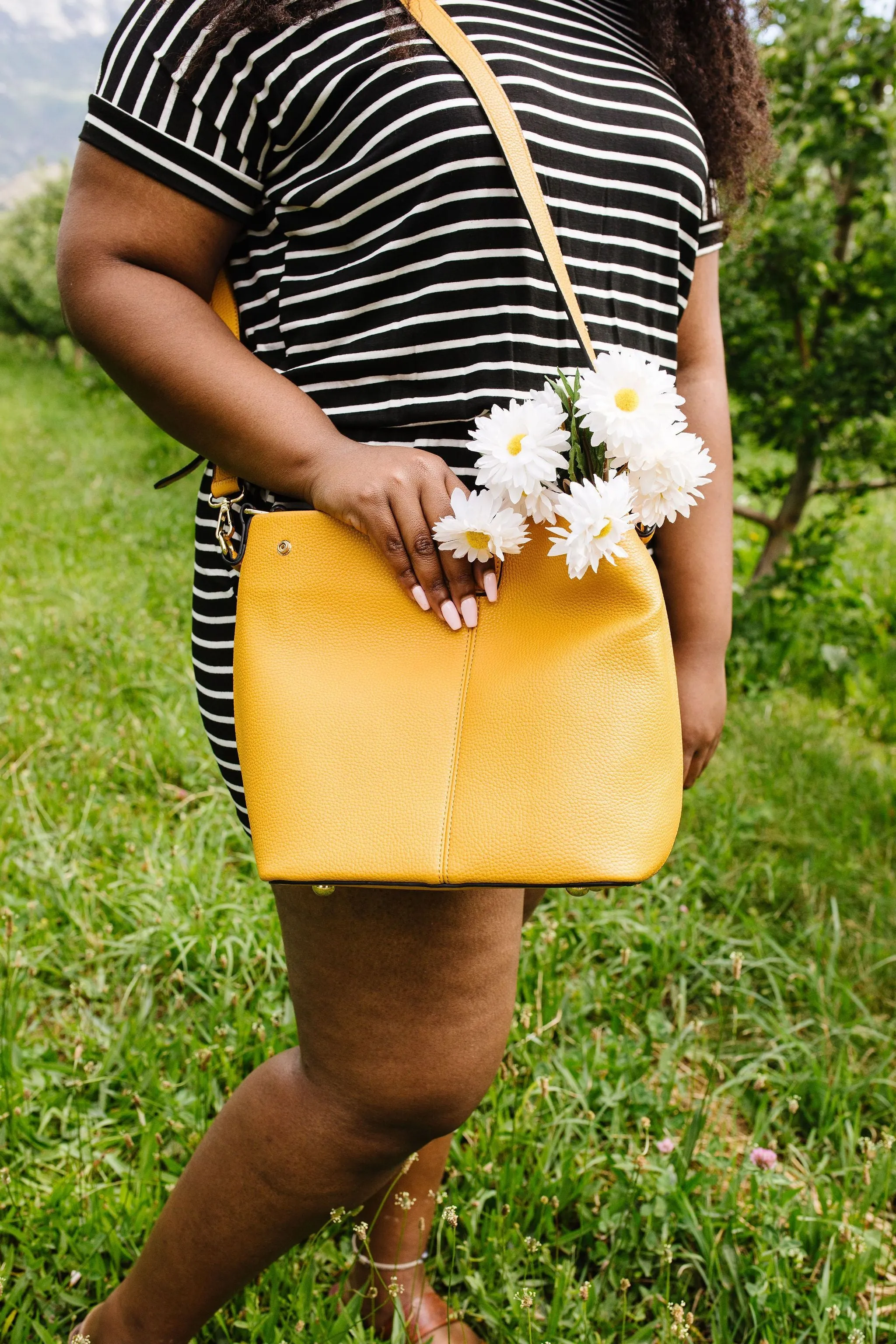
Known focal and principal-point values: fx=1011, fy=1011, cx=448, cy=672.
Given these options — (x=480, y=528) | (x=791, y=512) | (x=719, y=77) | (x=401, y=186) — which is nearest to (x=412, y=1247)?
(x=480, y=528)

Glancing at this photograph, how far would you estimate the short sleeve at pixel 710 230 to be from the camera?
4.41 feet

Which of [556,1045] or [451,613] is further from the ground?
[451,613]

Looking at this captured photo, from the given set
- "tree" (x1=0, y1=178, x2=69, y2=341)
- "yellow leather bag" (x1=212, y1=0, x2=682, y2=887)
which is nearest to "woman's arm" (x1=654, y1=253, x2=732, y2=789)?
"yellow leather bag" (x1=212, y1=0, x2=682, y2=887)

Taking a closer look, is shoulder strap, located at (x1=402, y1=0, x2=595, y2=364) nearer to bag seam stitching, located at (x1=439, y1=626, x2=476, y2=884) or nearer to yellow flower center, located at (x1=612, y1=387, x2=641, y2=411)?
yellow flower center, located at (x1=612, y1=387, x2=641, y2=411)

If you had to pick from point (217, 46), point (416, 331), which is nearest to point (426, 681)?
point (416, 331)

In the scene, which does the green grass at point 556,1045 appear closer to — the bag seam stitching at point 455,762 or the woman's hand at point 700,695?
the woman's hand at point 700,695

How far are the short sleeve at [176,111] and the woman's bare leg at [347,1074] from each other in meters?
0.78

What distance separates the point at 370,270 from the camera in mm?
1062

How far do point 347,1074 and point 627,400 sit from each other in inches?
30.6

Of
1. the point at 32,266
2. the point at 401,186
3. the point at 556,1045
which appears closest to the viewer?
the point at 401,186

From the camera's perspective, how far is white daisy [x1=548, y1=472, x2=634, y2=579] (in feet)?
3.03

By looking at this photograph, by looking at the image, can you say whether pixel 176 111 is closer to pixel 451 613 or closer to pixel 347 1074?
pixel 451 613

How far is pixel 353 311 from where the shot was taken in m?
1.08

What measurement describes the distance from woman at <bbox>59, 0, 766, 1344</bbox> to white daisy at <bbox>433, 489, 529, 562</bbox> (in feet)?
0.07
